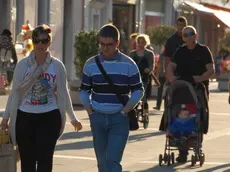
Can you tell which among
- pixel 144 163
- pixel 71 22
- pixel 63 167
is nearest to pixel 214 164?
pixel 144 163

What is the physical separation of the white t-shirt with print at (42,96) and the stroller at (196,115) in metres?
3.92

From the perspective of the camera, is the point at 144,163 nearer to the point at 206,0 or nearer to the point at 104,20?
the point at 104,20

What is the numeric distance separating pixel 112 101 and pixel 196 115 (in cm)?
365

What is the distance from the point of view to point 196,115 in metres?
13.0

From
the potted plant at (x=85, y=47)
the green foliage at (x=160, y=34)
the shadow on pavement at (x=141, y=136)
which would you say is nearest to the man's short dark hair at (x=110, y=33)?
the shadow on pavement at (x=141, y=136)

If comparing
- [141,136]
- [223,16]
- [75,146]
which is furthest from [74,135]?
[223,16]

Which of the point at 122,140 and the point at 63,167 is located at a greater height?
the point at 122,140

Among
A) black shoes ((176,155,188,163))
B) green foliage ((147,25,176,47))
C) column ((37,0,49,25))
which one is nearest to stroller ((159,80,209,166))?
black shoes ((176,155,188,163))

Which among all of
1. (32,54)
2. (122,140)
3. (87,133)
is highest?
(32,54)

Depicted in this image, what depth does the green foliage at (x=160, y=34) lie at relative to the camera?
39.1m

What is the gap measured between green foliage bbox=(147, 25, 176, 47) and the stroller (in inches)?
1019

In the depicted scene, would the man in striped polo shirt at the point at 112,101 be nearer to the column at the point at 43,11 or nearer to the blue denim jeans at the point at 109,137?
the blue denim jeans at the point at 109,137

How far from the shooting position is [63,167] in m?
12.8

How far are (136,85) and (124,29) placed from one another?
3446 centimetres
